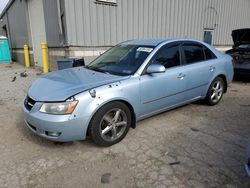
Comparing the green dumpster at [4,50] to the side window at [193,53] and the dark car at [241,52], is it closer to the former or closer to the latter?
the dark car at [241,52]

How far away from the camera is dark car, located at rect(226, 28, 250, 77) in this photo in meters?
6.89

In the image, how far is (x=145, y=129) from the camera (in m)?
3.70

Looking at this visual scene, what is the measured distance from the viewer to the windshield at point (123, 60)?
11.5ft

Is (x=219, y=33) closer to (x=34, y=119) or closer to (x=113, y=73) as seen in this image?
(x=113, y=73)

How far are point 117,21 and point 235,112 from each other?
521 centimetres

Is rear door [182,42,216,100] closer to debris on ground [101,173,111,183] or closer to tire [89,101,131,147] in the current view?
tire [89,101,131,147]

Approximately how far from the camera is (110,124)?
309cm

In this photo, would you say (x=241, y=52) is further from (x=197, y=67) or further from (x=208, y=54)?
(x=197, y=67)

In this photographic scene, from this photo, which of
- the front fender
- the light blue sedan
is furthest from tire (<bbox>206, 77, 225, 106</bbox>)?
the front fender

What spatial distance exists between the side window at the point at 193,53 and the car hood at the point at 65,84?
1.57 m

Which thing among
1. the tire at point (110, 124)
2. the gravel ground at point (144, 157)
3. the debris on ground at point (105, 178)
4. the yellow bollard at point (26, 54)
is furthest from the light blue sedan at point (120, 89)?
the yellow bollard at point (26, 54)

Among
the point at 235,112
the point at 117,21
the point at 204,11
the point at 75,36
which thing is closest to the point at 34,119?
the point at 235,112

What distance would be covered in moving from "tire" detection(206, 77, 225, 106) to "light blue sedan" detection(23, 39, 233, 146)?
4cm

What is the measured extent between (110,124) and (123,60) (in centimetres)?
125
